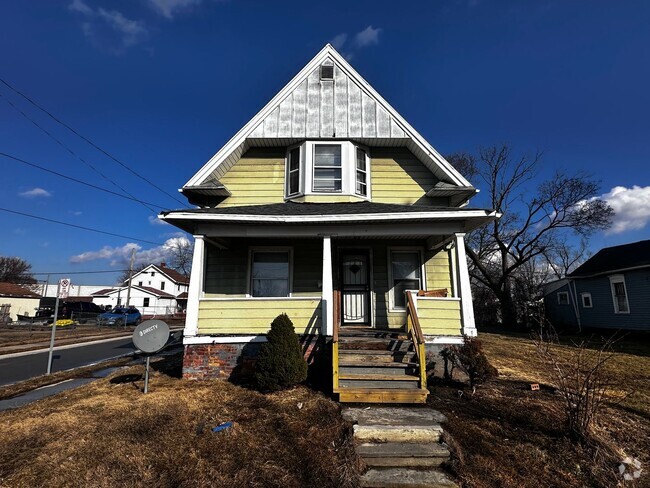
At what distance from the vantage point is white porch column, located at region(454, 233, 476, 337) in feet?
25.6

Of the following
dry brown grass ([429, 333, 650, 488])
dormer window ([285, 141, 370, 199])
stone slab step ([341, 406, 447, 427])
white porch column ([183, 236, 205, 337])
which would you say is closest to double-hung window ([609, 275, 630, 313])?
dry brown grass ([429, 333, 650, 488])

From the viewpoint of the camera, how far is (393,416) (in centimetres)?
535

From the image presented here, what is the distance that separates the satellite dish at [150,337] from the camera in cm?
751

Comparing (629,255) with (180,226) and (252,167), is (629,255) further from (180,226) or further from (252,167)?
(180,226)

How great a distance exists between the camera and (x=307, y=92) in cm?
1030

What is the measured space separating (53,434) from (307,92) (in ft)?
31.0

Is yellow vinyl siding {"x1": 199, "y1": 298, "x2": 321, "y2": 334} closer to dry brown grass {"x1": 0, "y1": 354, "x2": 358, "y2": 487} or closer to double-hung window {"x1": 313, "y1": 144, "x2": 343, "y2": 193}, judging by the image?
dry brown grass {"x1": 0, "y1": 354, "x2": 358, "y2": 487}

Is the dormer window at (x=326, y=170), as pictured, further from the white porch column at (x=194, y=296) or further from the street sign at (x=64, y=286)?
the street sign at (x=64, y=286)

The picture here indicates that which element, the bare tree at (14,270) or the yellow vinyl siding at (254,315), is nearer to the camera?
the yellow vinyl siding at (254,315)

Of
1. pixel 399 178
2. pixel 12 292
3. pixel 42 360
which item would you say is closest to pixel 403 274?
pixel 399 178

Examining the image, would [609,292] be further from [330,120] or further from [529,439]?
[529,439]

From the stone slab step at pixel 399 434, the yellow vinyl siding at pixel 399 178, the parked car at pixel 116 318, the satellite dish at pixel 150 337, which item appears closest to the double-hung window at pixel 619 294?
the yellow vinyl siding at pixel 399 178

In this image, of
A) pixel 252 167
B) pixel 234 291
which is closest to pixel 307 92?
pixel 252 167

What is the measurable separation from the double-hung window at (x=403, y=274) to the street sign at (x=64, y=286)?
10017 mm
